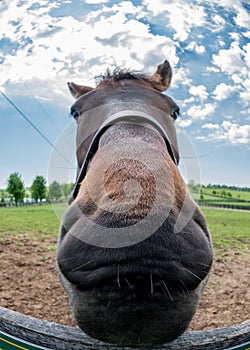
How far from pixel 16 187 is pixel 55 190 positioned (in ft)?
168

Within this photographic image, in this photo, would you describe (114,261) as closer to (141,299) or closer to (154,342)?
(141,299)

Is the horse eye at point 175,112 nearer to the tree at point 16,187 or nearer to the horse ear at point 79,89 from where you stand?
the horse ear at point 79,89

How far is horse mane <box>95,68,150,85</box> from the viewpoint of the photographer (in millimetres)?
3611

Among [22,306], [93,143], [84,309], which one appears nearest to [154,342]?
[84,309]

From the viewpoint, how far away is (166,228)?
1.72m

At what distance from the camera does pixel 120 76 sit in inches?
143

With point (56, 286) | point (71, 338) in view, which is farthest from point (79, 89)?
point (56, 286)

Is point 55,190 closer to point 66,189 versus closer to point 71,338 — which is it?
point 66,189

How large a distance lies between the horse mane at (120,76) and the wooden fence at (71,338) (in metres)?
2.71

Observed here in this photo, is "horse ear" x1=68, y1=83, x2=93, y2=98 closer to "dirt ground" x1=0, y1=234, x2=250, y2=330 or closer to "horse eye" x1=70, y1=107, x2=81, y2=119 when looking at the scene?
"horse eye" x1=70, y1=107, x2=81, y2=119

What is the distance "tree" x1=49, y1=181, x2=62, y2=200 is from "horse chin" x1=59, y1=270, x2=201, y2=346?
5.22 feet

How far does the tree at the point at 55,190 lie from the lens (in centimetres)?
350

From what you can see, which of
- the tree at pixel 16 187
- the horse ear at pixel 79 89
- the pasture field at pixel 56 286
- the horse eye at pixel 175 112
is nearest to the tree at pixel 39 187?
the tree at pixel 16 187

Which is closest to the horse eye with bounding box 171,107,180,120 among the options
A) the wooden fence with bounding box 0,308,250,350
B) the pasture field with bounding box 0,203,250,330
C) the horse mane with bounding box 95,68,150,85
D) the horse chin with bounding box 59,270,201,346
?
the horse mane with bounding box 95,68,150,85
